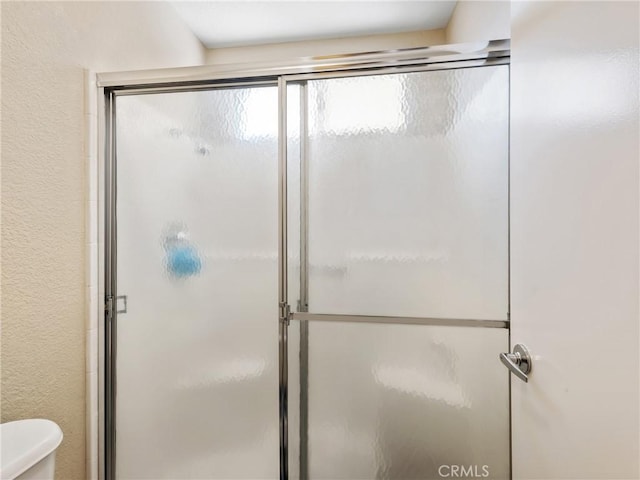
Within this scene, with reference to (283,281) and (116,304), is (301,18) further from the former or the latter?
(116,304)

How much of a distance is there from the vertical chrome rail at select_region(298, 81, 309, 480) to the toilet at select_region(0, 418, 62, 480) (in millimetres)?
746

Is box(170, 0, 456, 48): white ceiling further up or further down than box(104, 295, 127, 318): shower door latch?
further up

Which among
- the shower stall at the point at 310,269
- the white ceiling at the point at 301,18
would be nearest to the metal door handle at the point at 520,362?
the shower stall at the point at 310,269

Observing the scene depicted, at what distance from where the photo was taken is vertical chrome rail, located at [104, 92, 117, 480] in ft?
4.46

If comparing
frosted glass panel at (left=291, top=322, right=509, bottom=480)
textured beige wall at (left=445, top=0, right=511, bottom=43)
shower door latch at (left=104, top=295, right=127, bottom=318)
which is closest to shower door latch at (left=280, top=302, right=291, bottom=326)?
frosted glass panel at (left=291, top=322, right=509, bottom=480)

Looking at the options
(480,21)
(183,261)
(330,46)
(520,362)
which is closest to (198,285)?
(183,261)

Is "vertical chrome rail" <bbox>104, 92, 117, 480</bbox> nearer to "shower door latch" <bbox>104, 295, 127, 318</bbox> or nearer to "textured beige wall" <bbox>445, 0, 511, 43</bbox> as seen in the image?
"shower door latch" <bbox>104, 295, 127, 318</bbox>

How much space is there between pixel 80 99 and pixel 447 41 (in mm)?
2115

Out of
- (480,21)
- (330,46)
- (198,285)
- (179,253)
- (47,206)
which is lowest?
(198,285)

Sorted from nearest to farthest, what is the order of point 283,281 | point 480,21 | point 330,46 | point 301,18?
point 283,281, point 480,21, point 301,18, point 330,46

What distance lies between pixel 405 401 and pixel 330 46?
2251mm

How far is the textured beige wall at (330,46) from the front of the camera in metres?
2.20

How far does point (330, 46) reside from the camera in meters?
2.28

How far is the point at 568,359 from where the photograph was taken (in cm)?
62
